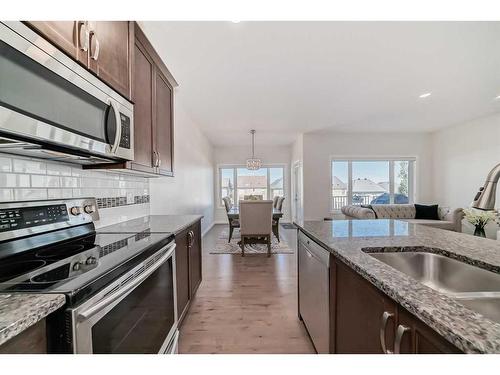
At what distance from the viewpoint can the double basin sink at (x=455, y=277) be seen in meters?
0.82

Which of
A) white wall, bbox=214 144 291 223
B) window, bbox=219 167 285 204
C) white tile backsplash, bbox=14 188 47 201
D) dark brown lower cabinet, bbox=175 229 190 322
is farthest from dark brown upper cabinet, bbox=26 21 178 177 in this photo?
window, bbox=219 167 285 204

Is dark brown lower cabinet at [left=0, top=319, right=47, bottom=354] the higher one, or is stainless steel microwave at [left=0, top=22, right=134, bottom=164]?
stainless steel microwave at [left=0, top=22, right=134, bottom=164]

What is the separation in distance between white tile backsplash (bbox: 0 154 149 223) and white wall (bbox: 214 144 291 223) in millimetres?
5601

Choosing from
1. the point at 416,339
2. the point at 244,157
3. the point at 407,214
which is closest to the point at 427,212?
the point at 407,214

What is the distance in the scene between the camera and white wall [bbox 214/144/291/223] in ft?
25.8

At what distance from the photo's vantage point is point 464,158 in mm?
5305

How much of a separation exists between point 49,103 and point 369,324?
1.46 meters

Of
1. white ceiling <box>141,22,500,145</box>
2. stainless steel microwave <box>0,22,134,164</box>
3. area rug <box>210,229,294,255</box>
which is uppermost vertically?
white ceiling <box>141,22,500,145</box>

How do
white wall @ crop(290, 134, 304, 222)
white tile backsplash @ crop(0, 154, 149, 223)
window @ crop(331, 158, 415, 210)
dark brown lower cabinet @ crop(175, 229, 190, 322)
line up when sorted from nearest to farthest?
white tile backsplash @ crop(0, 154, 149, 223) < dark brown lower cabinet @ crop(175, 229, 190, 322) < white wall @ crop(290, 134, 304, 222) < window @ crop(331, 158, 415, 210)

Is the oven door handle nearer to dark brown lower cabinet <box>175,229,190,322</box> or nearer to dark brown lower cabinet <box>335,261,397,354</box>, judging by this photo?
dark brown lower cabinet <box>175,229,190,322</box>

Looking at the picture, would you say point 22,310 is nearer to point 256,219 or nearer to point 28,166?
point 28,166

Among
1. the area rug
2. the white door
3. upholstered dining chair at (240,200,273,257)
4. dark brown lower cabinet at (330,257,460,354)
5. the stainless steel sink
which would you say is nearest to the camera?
dark brown lower cabinet at (330,257,460,354)

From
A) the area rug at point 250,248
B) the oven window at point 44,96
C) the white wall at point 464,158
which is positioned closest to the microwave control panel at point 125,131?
the oven window at point 44,96

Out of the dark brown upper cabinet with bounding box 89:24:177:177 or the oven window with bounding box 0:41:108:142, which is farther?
the dark brown upper cabinet with bounding box 89:24:177:177
